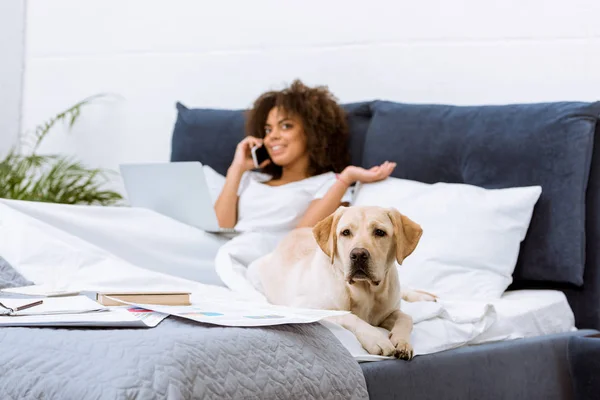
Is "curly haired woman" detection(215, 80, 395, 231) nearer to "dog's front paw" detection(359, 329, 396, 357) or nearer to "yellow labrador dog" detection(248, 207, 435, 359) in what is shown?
"yellow labrador dog" detection(248, 207, 435, 359)

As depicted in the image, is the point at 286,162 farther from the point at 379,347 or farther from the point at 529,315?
the point at 379,347

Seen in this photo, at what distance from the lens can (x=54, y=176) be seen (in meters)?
3.66

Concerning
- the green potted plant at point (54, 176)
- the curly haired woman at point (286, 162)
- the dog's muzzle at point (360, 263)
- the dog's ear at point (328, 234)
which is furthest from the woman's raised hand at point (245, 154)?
the dog's muzzle at point (360, 263)

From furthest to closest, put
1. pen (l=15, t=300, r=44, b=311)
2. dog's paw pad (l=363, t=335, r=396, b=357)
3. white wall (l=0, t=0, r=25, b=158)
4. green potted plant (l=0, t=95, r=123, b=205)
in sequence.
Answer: white wall (l=0, t=0, r=25, b=158) → green potted plant (l=0, t=95, r=123, b=205) → dog's paw pad (l=363, t=335, r=396, b=357) → pen (l=15, t=300, r=44, b=311)

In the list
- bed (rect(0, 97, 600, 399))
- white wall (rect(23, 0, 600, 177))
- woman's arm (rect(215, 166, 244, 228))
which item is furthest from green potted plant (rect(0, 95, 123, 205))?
woman's arm (rect(215, 166, 244, 228))

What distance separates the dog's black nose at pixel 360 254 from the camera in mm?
1694

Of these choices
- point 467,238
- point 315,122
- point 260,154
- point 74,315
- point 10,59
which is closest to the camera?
point 74,315

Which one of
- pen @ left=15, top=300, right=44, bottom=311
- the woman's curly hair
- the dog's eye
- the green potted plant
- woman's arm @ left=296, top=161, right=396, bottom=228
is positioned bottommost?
the green potted plant

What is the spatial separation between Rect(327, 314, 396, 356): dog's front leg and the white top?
3.18ft

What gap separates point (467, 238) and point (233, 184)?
92 cm

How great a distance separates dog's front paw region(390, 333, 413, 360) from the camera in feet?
5.43

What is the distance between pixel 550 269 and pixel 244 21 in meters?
1.80

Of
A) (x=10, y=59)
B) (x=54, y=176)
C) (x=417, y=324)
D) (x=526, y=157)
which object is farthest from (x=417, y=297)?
(x=10, y=59)

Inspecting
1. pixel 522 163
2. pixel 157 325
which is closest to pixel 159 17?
pixel 522 163
